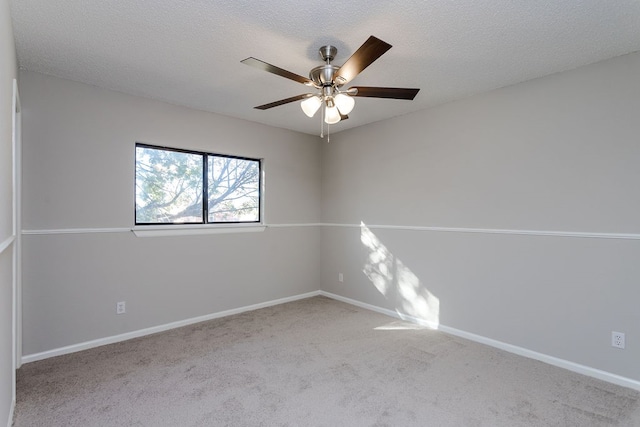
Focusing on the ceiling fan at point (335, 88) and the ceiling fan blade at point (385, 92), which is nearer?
the ceiling fan at point (335, 88)

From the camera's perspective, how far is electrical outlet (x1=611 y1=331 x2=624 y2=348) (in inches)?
95.6

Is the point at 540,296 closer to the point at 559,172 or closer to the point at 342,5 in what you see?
the point at 559,172

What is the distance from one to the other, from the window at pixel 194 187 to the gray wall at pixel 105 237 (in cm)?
15

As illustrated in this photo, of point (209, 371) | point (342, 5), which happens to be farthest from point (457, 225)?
point (209, 371)

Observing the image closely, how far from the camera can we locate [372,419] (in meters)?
2.00

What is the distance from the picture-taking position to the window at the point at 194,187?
3.44 meters

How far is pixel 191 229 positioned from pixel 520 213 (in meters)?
3.36

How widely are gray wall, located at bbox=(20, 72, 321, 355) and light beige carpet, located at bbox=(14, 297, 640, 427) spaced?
1.18 ft

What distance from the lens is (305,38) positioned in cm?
220

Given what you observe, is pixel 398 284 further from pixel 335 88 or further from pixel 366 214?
pixel 335 88

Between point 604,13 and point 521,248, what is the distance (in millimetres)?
1816

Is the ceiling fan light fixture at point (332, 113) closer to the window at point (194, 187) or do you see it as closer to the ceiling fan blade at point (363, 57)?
the ceiling fan blade at point (363, 57)

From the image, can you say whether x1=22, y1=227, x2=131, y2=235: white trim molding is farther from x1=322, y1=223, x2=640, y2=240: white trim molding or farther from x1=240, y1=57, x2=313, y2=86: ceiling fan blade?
x1=322, y1=223, x2=640, y2=240: white trim molding

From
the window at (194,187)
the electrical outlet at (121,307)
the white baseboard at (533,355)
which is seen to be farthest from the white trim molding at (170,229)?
the white baseboard at (533,355)
